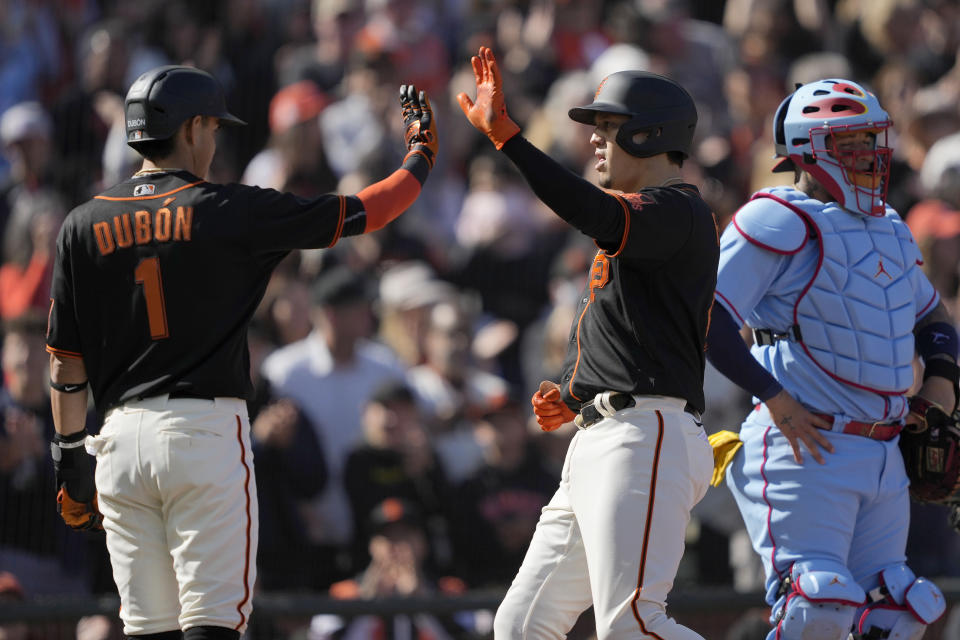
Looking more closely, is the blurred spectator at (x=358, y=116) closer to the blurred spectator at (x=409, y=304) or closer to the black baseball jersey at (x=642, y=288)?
the blurred spectator at (x=409, y=304)

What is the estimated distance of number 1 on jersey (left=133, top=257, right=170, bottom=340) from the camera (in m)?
4.26

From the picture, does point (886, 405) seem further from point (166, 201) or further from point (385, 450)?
point (385, 450)

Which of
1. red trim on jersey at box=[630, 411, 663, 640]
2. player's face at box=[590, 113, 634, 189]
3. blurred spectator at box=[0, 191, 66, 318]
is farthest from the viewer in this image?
blurred spectator at box=[0, 191, 66, 318]

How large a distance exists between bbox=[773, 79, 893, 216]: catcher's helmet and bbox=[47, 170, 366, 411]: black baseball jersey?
66.1 inches

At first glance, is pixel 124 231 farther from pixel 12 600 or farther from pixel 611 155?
pixel 12 600

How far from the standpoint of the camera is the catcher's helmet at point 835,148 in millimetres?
4969

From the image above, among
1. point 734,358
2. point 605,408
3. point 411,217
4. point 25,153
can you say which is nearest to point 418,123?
point 605,408

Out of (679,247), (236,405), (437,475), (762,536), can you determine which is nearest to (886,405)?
(762,536)

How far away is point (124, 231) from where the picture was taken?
4.29 meters

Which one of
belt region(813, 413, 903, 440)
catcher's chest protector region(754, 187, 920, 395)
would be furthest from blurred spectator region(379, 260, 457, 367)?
belt region(813, 413, 903, 440)

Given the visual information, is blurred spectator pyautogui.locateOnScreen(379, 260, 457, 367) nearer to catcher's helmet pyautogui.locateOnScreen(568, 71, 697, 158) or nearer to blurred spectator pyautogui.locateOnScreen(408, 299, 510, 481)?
blurred spectator pyautogui.locateOnScreen(408, 299, 510, 481)

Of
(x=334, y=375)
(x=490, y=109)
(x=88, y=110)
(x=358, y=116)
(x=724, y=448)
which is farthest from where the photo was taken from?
(x=358, y=116)

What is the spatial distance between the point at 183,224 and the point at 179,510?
85 cm

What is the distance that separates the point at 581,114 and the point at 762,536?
156 cm
